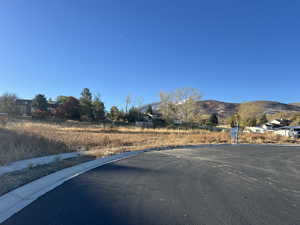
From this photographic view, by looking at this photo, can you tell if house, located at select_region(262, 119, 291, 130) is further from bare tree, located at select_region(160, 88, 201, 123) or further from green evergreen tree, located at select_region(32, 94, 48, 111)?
green evergreen tree, located at select_region(32, 94, 48, 111)

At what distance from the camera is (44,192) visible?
3758 millimetres

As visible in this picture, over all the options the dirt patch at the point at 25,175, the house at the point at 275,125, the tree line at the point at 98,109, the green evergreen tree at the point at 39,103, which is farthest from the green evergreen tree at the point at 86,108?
the house at the point at 275,125

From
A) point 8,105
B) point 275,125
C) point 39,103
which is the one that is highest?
point 39,103

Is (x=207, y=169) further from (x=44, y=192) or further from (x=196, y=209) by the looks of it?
(x=44, y=192)

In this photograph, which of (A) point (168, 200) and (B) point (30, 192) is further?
(B) point (30, 192)

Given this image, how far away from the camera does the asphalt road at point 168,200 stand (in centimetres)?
277

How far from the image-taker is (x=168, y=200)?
11.5 ft

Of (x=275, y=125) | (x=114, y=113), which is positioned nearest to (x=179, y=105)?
(x=114, y=113)

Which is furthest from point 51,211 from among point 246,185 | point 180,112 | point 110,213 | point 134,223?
point 180,112

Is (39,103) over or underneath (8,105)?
over

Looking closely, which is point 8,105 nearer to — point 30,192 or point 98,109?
point 98,109

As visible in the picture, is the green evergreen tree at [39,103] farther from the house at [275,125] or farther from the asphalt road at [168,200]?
the house at [275,125]

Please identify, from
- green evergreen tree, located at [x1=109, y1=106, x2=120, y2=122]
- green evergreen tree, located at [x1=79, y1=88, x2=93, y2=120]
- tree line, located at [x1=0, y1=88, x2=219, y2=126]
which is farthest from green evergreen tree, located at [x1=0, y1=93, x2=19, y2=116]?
green evergreen tree, located at [x1=109, y1=106, x2=120, y2=122]

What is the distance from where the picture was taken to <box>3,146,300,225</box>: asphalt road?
277 cm
